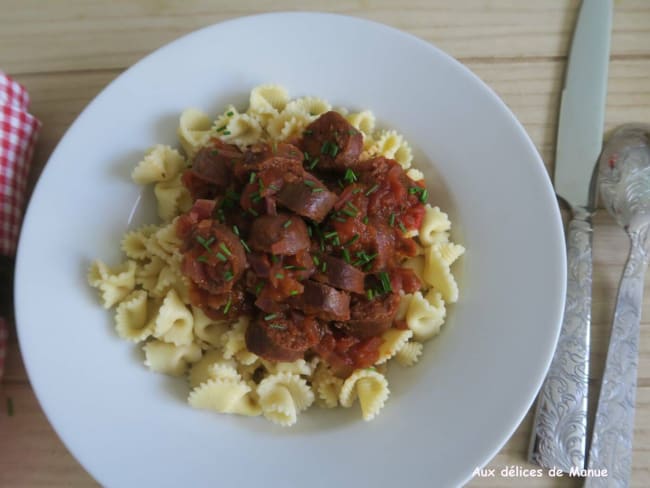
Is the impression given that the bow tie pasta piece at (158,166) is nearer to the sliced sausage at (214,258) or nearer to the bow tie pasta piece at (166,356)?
the sliced sausage at (214,258)

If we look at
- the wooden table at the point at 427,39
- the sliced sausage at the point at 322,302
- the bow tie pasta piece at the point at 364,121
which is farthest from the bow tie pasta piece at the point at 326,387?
the wooden table at the point at 427,39

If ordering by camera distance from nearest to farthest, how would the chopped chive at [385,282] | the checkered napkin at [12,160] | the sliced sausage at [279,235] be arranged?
the sliced sausage at [279,235]
the chopped chive at [385,282]
the checkered napkin at [12,160]

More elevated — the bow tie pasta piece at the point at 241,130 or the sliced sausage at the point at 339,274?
the bow tie pasta piece at the point at 241,130

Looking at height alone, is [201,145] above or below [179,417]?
above

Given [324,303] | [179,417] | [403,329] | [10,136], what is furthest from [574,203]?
[10,136]

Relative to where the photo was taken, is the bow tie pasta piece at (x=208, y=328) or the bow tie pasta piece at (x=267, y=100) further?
the bow tie pasta piece at (x=267, y=100)

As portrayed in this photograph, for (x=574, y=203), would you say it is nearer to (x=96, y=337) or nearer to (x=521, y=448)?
(x=521, y=448)
